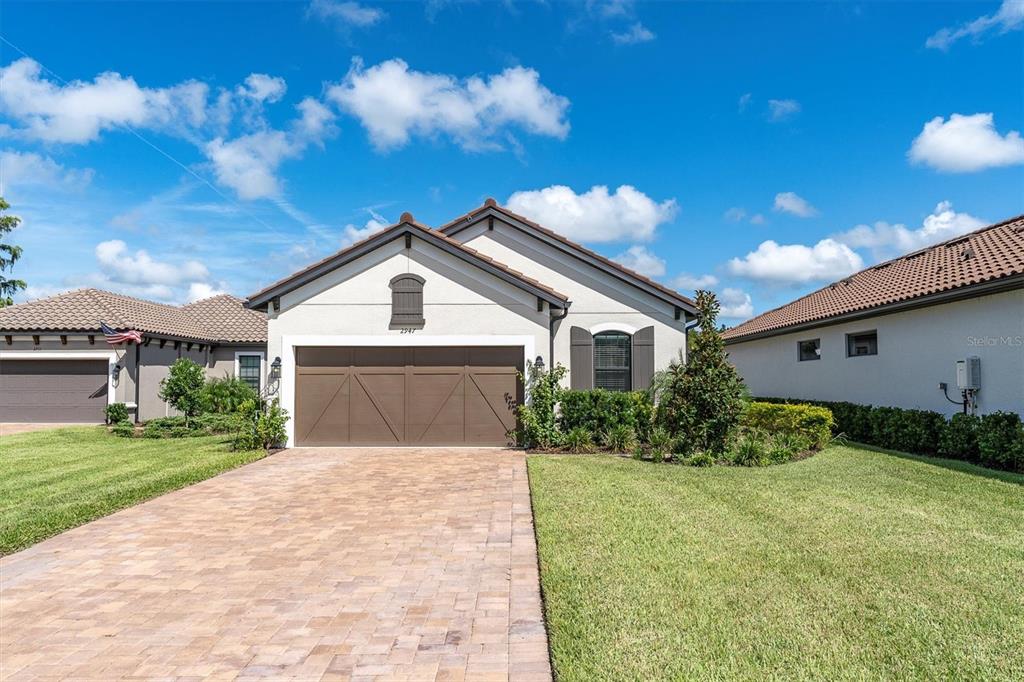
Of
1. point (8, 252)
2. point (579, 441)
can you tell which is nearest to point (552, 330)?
point (579, 441)

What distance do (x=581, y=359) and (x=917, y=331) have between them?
25.2 feet

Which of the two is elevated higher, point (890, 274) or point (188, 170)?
point (188, 170)

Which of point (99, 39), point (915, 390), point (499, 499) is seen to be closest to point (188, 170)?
point (99, 39)

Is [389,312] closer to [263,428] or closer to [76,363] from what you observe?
[263,428]

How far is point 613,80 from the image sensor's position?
15977 mm

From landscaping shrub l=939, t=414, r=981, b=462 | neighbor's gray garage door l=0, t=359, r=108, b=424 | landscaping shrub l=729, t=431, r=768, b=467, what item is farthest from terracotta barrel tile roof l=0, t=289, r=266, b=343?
landscaping shrub l=939, t=414, r=981, b=462

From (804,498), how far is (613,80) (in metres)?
12.8

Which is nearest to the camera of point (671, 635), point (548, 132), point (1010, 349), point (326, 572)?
point (671, 635)

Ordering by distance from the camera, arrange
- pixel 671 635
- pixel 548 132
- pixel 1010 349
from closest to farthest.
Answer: pixel 671 635 < pixel 1010 349 < pixel 548 132

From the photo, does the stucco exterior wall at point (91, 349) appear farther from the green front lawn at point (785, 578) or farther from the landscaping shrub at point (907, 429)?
the landscaping shrub at point (907, 429)

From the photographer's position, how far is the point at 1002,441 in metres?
9.47

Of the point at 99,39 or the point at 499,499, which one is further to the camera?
the point at 99,39

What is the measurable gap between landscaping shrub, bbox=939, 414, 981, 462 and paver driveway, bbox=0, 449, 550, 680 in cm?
851

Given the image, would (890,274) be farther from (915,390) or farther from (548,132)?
(548,132)
